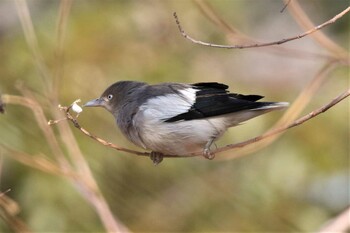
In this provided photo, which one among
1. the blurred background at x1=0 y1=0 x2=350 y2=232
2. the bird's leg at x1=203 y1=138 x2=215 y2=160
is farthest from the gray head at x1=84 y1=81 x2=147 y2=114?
the blurred background at x1=0 y1=0 x2=350 y2=232

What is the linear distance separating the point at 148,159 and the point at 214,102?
2.69m

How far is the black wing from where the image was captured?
15.1ft

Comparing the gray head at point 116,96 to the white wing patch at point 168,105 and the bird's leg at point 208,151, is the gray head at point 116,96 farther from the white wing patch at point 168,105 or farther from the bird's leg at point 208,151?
the bird's leg at point 208,151

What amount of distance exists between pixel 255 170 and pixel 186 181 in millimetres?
620

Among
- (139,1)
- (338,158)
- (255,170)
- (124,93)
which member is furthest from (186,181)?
(124,93)

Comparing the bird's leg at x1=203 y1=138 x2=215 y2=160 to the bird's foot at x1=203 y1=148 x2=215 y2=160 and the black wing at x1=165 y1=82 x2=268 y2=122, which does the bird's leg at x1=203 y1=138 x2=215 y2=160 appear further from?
Result: the black wing at x1=165 y1=82 x2=268 y2=122

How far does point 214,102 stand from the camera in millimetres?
4699

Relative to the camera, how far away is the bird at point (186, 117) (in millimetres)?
4598

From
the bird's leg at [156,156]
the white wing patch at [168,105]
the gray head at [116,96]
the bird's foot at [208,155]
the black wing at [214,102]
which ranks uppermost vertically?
the gray head at [116,96]

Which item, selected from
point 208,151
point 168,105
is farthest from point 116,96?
point 208,151

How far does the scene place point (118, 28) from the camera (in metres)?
8.02

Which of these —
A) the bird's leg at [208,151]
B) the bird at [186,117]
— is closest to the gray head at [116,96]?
the bird at [186,117]

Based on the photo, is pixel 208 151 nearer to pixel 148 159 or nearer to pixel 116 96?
pixel 116 96

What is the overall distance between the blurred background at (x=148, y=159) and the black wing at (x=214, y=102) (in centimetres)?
163
